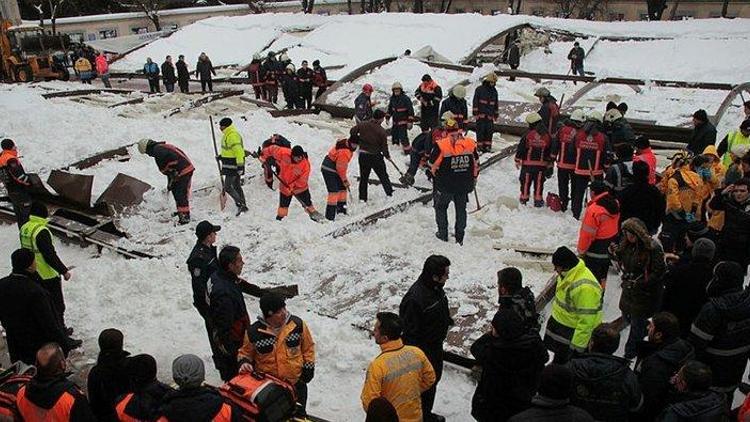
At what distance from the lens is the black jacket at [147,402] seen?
379cm

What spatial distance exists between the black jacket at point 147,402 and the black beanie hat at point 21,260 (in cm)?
234

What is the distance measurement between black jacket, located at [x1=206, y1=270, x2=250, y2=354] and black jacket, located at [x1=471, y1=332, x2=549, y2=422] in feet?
6.70

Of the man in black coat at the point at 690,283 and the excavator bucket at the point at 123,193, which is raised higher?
the man in black coat at the point at 690,283

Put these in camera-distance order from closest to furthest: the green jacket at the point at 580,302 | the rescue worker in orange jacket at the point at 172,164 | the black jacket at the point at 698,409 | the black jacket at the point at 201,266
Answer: the black jacket at the point at 698,409, the green jacket at the point at 580,302, the black jacket at the point at 201,266, the rescue worker in orange jacket at the point at 172,164

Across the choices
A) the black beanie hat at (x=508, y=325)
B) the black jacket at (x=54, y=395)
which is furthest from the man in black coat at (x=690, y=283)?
the black jacket at (x=54, y=395)

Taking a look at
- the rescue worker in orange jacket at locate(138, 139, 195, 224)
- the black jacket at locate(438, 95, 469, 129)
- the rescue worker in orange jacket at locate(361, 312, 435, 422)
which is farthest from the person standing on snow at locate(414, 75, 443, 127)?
the rescue worker in orange jacket at locate(361, 312, 435, 422)

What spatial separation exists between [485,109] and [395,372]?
942cm

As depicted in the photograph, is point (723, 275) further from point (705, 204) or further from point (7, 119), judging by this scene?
point (7, 119)

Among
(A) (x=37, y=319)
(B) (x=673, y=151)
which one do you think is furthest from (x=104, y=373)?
(B) (x=673, y=151)

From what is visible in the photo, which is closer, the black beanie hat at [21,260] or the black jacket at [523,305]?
the black jacket at [523,305]

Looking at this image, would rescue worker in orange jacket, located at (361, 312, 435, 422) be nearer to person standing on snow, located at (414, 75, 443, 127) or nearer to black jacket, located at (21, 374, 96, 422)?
black jacket, located at (21, 374, 96, 422)

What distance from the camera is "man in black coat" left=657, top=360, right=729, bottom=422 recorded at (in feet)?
12.2

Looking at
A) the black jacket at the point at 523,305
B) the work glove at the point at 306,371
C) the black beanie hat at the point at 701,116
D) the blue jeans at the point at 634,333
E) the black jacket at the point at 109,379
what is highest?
the black beanie hat at the point at 701,116

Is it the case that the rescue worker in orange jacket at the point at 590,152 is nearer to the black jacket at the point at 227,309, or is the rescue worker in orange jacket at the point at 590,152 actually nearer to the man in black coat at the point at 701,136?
Result: the man in black coat at the point at 701,136
